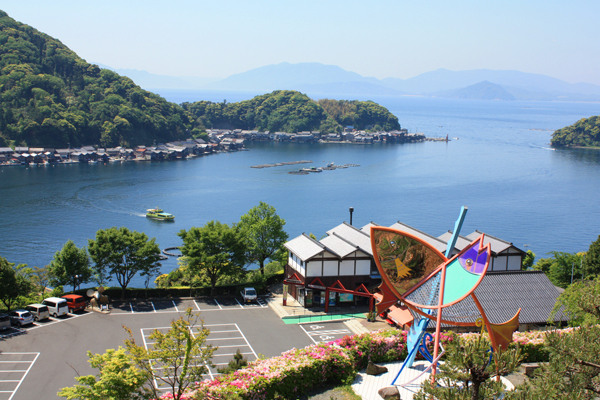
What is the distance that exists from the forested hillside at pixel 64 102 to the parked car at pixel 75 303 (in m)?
96.3

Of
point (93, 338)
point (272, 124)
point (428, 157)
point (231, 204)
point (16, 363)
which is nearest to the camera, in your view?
point (16, 363)

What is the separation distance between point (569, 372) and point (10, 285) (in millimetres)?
25414

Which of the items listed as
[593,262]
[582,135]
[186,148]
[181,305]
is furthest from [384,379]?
[582,135]

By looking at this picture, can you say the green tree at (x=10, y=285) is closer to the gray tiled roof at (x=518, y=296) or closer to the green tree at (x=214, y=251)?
the green tree at (x=214, y=251)

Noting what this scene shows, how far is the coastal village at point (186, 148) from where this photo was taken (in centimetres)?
10675

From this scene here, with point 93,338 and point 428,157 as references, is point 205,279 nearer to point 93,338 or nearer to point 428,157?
point 93,338

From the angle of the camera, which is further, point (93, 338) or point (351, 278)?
point (351, 278)

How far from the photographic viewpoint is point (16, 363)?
20.6m

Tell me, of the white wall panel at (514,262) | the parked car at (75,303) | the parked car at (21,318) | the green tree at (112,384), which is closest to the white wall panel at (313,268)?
the white wall panel at (514,262)

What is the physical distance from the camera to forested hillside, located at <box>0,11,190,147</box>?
11250 cm

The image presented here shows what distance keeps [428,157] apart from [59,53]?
4106 inches

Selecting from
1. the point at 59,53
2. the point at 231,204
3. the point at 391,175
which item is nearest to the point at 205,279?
the point at 231,204

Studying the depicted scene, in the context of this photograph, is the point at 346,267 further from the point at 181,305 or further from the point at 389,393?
the point at 389,393

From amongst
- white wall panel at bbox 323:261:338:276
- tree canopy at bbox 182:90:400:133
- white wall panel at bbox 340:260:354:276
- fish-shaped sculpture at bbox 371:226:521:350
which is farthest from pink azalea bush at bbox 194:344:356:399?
tree canopy at bbox 182:90:400:133
